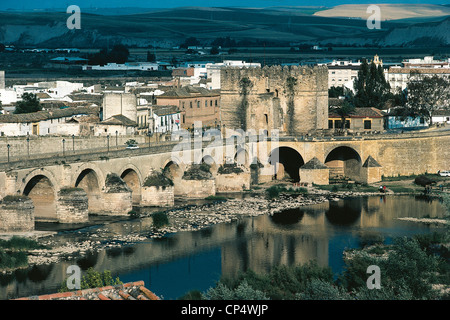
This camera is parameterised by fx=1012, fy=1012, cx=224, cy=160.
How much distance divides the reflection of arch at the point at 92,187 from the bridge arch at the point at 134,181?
9.91 feet

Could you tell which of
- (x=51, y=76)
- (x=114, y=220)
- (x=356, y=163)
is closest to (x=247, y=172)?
(x=356, y=163)

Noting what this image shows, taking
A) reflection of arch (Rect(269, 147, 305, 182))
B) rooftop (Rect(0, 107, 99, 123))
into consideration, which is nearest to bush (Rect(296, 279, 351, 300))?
reflection of arch (Rect(269, 147, 305, 182))

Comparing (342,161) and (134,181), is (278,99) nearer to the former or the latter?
(342,161)

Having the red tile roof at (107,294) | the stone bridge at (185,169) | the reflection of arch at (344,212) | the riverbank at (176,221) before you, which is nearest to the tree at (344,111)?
the stone bridge at (185,169)

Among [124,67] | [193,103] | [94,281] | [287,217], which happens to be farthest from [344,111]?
[124,67]

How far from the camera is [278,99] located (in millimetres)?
66875

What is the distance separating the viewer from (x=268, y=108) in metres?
66.6

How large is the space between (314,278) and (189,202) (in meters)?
22.7

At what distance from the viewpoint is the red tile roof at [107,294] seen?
27.6 metres

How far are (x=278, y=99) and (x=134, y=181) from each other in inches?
596

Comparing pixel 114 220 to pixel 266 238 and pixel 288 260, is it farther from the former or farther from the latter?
pixel 288 260

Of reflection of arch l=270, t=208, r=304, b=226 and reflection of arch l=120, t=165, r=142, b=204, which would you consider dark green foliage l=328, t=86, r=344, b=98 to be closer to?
reflection of arch l=270, t=208, r=304, b=226

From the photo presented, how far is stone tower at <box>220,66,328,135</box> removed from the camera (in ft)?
219

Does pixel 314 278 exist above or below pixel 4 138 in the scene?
below
